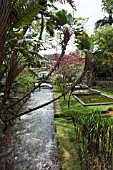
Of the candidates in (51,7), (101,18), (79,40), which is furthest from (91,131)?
(101,18)

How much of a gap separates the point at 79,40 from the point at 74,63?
11165 millimetres

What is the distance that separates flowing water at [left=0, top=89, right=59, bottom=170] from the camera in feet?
15.7

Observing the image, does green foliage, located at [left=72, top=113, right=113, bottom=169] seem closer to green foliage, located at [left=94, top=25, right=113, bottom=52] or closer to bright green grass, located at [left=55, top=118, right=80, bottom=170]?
bright green grass, located at [left=55, top=118, right=80, bottom=170]

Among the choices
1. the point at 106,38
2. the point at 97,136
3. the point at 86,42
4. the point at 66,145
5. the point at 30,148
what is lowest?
the point at 30,148

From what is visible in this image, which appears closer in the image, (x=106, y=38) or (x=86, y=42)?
(x=86, y=42)

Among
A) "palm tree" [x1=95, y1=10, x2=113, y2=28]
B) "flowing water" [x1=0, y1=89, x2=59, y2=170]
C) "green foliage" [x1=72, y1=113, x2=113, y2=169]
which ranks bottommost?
"flowing water" [x1=0, y1=89, x2=59, y2=170]

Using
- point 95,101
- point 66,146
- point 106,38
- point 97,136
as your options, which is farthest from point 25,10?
point 106,38

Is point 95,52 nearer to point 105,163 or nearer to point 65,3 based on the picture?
point 65,3

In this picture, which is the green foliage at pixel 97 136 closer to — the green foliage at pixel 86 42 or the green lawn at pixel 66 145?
the green lawn at pixel 66 145

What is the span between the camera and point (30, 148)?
5.79 m

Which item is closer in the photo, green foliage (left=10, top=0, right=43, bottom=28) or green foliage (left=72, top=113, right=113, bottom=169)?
green foliage (left=10, top=0, right=43, bottom=28)

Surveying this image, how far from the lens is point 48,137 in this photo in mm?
6719

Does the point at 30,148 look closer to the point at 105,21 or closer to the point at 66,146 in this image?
the point at 66,146

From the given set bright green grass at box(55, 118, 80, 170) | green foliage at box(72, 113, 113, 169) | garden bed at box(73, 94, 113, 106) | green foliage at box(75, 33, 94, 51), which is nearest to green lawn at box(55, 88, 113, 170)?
bright green grass at box(55, 118, 80, 170)
